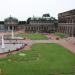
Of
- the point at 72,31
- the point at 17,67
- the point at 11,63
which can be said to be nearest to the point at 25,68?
the point at 17,67

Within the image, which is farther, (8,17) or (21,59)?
(8,17)

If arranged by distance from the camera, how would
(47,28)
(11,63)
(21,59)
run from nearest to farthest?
(11,63)
(21,59)
(47,28)

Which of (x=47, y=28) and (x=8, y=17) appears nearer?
(x=47, y=28)

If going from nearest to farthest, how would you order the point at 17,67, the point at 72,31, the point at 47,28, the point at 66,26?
the point at 17,67
the point at 72,31
the point at 66,26
the point at 47,28

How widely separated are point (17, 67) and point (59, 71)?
6.45 m

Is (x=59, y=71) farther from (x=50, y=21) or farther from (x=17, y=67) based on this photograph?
(x=50, y=21)

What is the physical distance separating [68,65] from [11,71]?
9101 millimetres

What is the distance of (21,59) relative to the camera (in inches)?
1775

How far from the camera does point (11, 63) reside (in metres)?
41.2

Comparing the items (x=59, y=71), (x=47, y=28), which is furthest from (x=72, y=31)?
(x=59, y=71)

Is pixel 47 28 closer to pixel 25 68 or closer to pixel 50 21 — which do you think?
pixel 50 21

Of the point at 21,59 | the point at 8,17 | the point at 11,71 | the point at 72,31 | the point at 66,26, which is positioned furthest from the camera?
the point at 8,17

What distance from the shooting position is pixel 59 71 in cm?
3559

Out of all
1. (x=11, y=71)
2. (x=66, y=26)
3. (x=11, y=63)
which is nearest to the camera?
(x=11, y=71)
